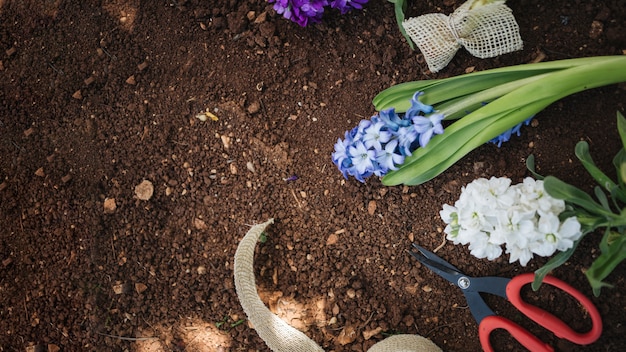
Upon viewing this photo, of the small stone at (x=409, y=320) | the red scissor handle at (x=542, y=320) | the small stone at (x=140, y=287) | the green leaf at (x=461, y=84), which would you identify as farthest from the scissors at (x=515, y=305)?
the small stone at (x=140, y=287)

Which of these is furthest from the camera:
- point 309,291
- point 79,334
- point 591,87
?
point 79,334

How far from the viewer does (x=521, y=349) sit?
1.47 m

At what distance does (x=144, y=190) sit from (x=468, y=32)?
37.8 inches

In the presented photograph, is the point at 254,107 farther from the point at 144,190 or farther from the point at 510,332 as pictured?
the point at 510,332

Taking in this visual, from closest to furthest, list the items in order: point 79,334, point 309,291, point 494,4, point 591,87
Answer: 1. point 591,87
2. point 494,4
3. point 309,291
4. point 79,334

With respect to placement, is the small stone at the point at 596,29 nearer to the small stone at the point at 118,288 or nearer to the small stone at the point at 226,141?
the small stone at the point at 226,141

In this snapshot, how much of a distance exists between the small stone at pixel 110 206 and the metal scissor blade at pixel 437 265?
84cm

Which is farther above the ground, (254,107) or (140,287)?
(254,107)

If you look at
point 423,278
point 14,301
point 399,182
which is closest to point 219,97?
point 399,182

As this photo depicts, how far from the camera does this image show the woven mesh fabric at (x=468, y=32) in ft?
4.75

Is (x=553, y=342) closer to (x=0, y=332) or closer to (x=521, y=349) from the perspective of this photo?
(x=521, y=349)

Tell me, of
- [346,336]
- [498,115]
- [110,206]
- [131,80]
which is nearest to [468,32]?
[498,115]

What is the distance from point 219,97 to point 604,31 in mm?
986

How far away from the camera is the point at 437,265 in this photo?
1.50 m
